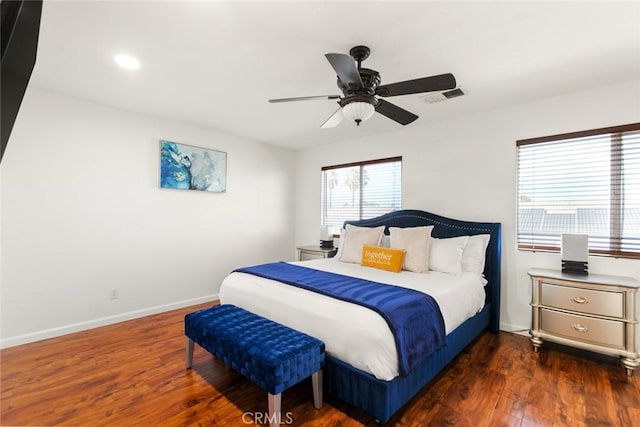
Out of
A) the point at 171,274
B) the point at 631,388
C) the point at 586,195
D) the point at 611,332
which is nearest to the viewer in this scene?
the point at 631,388

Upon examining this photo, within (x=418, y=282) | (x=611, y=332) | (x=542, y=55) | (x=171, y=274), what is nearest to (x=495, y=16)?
(x=542, y=55)

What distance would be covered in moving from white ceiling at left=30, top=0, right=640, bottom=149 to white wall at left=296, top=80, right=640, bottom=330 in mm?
184

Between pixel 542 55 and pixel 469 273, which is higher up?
pixel 542 55

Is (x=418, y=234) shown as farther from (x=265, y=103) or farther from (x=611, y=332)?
(x=265, y=103)

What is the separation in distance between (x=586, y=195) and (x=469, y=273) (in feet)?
4.27

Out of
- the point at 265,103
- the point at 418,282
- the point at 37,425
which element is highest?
the point at 265,103

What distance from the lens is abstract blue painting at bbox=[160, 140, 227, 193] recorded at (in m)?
3.70

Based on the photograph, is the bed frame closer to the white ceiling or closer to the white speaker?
the white speaker

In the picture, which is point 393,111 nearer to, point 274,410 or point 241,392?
point 274,410

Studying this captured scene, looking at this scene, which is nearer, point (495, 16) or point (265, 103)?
point (495, 16)

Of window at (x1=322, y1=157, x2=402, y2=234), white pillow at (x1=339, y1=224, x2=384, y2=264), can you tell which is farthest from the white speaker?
window at (x1=322, y1=157, x2=402, y2=234)

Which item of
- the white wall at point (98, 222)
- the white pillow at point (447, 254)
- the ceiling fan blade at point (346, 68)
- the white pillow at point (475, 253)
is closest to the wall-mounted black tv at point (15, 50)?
the ceiling fan blade at point (346, 68)

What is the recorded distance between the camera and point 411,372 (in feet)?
6.11

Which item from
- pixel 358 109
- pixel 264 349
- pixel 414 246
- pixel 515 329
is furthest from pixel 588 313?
pixel 264 349
